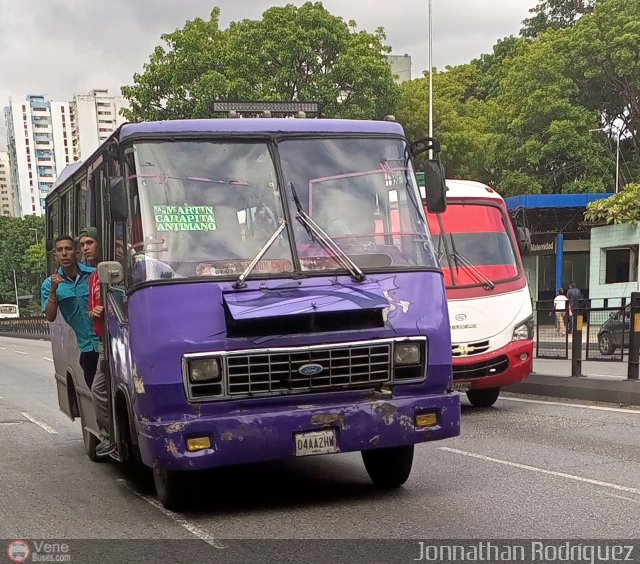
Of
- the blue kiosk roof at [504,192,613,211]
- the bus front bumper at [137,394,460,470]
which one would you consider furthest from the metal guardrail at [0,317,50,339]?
the bus front bumper at [137,394,460,470]

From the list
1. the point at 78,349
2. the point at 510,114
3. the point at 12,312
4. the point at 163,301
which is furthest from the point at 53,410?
the point at 12,312

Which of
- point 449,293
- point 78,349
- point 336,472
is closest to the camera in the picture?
point 336,472

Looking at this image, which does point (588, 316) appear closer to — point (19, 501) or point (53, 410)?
point (53, 410)

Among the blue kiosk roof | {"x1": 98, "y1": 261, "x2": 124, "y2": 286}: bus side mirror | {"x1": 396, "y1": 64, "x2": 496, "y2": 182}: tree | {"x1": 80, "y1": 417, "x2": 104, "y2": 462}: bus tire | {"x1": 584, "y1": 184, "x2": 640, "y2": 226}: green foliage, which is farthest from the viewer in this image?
{"x1": 396, "y1": 64, "x2": 496, "y2": 182}: tree

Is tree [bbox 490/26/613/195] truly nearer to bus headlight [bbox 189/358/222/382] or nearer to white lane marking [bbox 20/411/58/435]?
white lane marking [bbox 20/411/58/435]

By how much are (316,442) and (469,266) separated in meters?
5.62

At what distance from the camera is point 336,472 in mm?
7098

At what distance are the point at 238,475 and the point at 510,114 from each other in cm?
3558

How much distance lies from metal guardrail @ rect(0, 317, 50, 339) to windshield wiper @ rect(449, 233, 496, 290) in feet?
130

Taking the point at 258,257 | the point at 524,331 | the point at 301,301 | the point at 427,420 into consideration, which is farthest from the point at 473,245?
the point at 301,301

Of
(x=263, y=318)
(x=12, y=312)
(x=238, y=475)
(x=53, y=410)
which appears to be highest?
(x=263, y=318)

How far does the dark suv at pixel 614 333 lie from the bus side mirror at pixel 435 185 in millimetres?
8591

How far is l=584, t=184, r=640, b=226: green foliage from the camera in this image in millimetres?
29953

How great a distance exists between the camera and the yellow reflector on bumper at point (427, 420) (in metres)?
5.66
